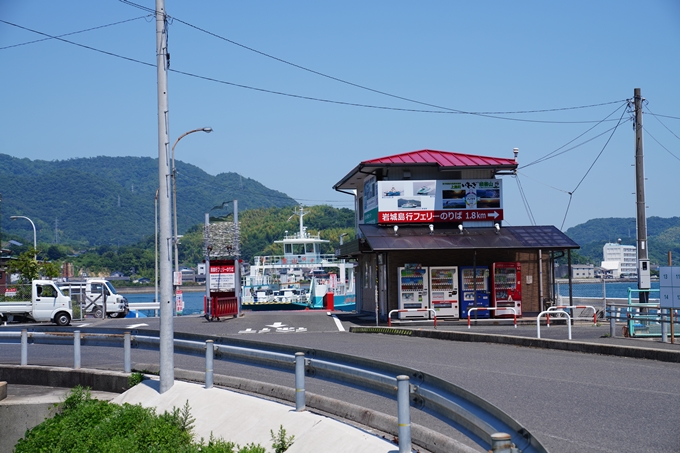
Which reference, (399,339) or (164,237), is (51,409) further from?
(399,339)

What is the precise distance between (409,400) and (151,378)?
6.99 metres

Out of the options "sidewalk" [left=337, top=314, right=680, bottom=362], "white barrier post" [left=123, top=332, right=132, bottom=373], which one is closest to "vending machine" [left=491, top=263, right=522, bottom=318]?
"sidewalk" [left=337, top=314, right=680, bottom=362]

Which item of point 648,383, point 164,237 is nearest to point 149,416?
point 164,237

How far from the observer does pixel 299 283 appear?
3034 inches

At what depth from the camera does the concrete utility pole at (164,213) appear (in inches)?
471

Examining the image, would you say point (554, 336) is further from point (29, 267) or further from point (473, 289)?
point (29, 267)

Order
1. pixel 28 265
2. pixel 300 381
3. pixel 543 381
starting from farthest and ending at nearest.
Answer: pixel 28 265 → pixel 543 381 → pixel 300 381

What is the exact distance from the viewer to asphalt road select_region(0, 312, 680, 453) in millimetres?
8841

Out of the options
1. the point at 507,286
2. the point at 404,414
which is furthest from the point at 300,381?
the point at 507,286

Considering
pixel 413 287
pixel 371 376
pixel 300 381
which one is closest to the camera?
pixel 371 376

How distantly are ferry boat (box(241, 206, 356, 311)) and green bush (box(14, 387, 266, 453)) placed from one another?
1760 inches

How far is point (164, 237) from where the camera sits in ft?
40.9

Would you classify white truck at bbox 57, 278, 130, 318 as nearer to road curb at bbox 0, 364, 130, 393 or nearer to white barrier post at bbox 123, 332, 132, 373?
road curb at bbox 0, 364, 130, 393

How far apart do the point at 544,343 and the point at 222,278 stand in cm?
1824
